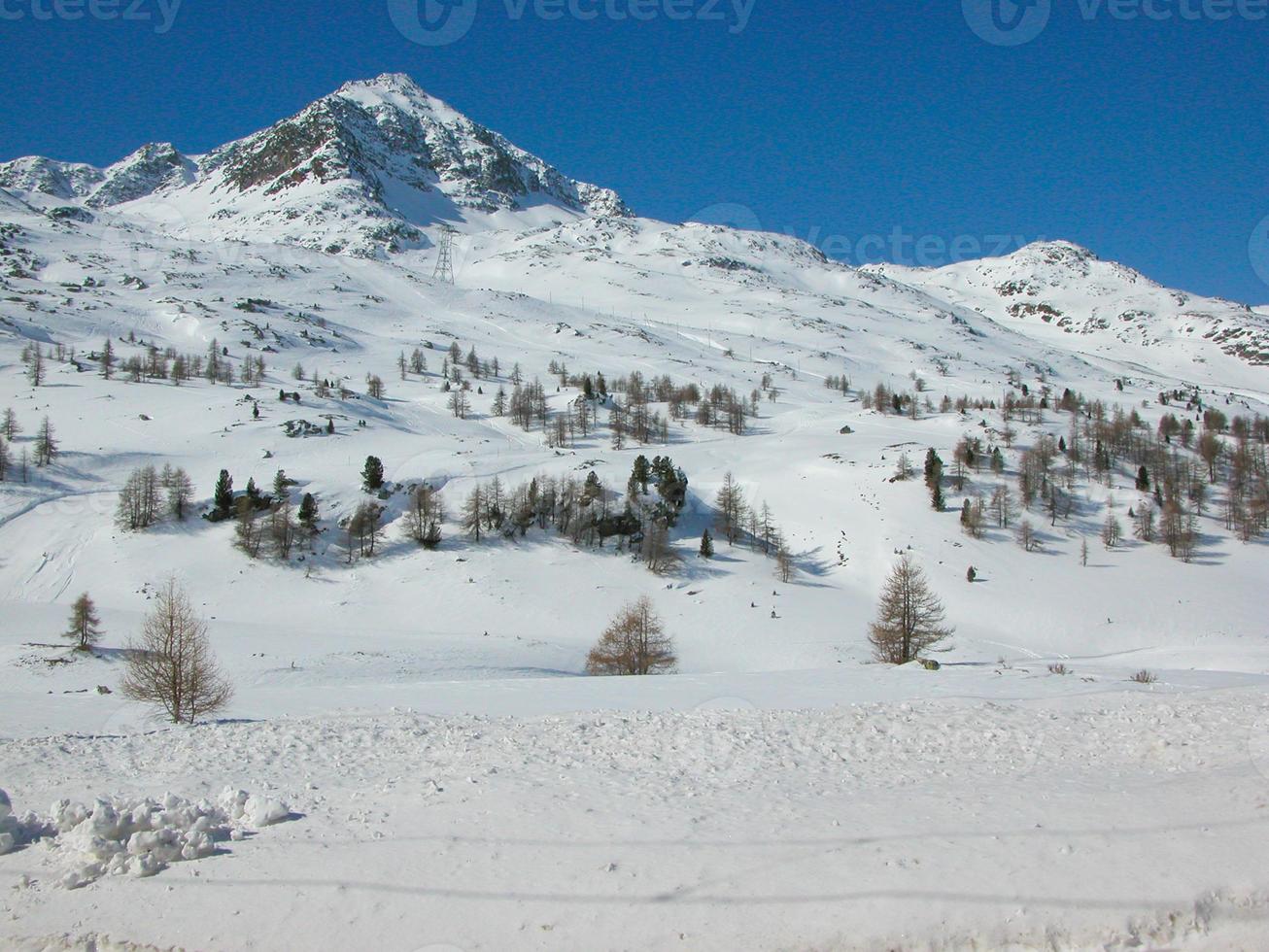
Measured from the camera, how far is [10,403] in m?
98.8

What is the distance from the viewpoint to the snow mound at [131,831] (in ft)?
32.8

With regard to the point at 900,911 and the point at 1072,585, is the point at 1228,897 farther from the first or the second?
the point at 1072,585

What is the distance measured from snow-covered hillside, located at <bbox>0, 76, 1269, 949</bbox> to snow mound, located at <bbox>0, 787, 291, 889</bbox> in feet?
1.10

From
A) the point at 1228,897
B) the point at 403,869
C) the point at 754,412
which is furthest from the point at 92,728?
the point at 754,412

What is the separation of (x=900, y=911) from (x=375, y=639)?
48001 mm

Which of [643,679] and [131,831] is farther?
[643,679]

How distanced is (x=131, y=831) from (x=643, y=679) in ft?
57.3

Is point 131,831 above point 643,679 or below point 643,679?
above

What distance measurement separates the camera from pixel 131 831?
1058 centimetres

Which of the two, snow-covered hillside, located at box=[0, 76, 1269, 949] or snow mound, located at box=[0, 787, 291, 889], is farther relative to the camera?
snow mound, located at box=[0, 787, 291, 889]

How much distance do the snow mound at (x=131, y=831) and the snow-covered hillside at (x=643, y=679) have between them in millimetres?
336

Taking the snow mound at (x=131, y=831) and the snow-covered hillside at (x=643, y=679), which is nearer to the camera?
the snow-covered hillside at (x=643, y=679)

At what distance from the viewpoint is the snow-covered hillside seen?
931 cm

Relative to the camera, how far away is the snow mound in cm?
1001
